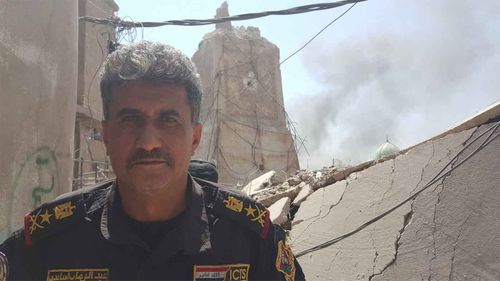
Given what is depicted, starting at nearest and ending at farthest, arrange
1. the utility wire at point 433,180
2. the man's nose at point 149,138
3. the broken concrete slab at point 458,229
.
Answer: the man's nose at point 149,138 < the broken concrete slab at point 458,229 < the utility wire at point 433,180

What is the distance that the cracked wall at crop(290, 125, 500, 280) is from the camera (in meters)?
3.64

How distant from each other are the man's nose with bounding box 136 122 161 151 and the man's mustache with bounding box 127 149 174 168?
0.04 ft

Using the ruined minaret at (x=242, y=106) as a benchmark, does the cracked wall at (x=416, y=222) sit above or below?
below

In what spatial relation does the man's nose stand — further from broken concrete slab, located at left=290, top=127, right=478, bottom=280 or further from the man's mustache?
broken concrete slab, located at left=290, top=127, right=478, bottom=280

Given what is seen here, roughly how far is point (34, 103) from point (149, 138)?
231 cm

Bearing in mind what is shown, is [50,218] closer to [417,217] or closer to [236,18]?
[417,217]

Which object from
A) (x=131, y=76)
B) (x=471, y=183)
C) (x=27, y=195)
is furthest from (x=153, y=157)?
(x=471, y=183)

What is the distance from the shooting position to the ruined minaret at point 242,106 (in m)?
16.6

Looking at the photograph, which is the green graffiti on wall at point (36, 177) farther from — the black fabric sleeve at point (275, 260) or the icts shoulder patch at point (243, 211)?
the black fabric sleeve at point (275, 260)

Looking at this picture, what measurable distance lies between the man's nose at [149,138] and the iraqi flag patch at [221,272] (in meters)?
0.41

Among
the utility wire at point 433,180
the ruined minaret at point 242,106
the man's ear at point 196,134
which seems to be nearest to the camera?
the man's ear at point 196,134

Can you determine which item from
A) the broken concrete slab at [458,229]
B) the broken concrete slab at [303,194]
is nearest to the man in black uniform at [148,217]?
the broken concrete slab at [458,229]

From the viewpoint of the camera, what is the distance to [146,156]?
4.73ft

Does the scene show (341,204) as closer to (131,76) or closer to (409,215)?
(409,215)
